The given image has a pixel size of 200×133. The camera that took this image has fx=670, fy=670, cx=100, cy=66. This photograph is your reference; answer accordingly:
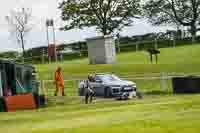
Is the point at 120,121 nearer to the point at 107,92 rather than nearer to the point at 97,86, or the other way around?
the point at 107,92

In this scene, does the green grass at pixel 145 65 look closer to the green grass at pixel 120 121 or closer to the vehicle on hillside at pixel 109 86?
the vehicle on hillside at pixel 109 86

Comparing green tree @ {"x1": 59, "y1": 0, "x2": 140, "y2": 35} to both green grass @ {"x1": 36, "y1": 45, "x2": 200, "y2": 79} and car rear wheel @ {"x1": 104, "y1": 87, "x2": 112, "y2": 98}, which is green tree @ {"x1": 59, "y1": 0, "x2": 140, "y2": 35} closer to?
green grass @ {"x1": 36, "y1": 45, "x2": 200, "y2": 79}

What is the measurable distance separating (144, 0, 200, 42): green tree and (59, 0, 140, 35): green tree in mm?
2110

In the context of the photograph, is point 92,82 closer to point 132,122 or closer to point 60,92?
point 60,92

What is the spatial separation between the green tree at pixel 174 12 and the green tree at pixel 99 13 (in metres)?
2.11

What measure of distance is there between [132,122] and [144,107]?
15.7 ft

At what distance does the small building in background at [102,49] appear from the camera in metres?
52.3

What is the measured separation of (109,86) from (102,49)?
57.9ft

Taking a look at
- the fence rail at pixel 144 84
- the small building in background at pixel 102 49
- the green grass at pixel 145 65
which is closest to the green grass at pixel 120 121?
the fence rail at pixel 144 84

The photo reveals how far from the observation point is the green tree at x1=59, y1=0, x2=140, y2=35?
7881 centimetres

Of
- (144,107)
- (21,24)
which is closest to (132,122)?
(144,107)

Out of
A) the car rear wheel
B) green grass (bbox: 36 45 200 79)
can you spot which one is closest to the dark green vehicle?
the car rear wheel

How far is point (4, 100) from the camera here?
2591cm

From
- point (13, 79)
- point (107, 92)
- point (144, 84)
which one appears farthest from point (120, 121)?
point (144, 84)
